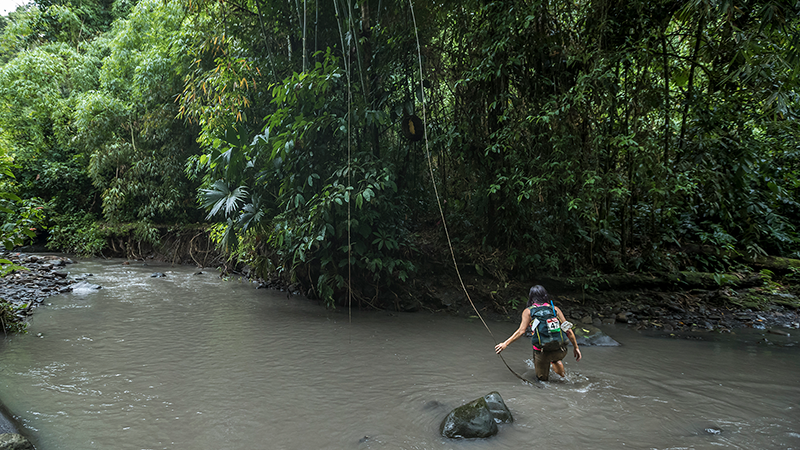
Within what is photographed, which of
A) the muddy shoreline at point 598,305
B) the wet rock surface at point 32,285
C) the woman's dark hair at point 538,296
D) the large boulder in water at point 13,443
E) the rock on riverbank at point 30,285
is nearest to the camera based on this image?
the large boulder in water at point 13,443

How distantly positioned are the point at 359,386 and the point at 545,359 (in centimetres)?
179

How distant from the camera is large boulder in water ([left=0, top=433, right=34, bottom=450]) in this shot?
2.57m

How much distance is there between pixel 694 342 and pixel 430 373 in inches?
138

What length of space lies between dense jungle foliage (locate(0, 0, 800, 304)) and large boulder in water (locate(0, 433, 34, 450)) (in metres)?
2.61

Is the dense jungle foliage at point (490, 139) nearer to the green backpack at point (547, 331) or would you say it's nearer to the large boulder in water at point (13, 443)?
the green backpack at point (547, 331)

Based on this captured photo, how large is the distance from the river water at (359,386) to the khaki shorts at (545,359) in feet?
0.38

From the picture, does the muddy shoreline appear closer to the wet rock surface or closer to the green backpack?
the wet rock surface

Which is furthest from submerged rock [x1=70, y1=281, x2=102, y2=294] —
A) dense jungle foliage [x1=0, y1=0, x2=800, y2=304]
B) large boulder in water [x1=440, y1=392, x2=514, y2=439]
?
large boulder in water [x1=440, y1=392, x2=514, y2=439]

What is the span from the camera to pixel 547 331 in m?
3.93

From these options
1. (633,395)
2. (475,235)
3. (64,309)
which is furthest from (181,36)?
(633,395)

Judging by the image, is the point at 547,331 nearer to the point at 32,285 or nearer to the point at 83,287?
the point at 83,287

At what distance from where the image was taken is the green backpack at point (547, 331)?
12.8ft

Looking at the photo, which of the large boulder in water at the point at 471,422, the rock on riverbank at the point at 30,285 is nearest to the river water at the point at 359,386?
the large boulder in water at the point at 471,422

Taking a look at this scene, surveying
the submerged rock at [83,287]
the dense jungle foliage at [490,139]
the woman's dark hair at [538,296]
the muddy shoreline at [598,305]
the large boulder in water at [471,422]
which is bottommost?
the submerged rock at [83,287]
